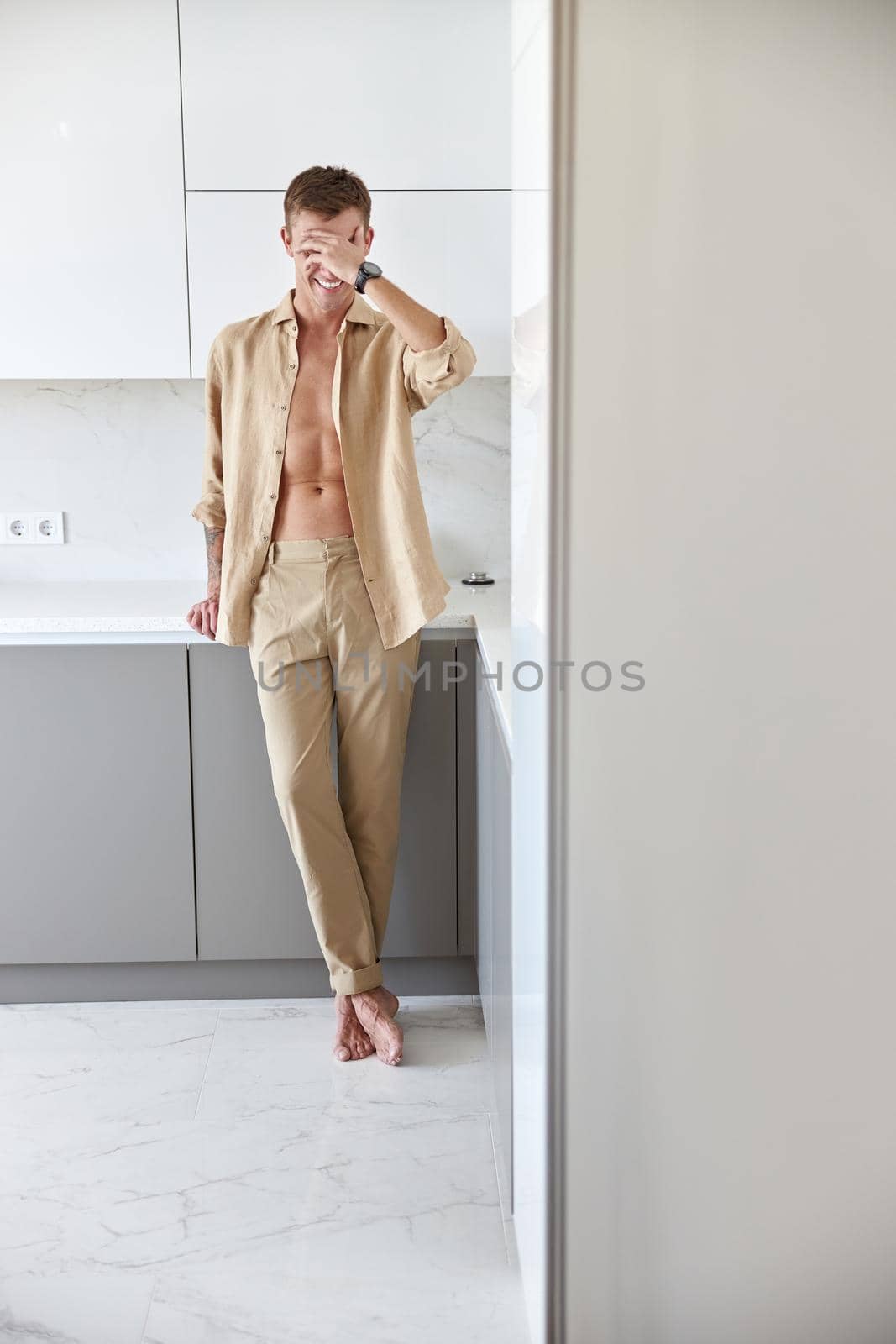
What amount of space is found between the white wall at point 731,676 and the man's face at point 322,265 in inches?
46.4

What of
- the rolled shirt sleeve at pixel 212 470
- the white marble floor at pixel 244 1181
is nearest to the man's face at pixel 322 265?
the rolled shirt sleeve at pixel 212 470

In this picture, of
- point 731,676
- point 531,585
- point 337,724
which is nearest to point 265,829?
point 337,724

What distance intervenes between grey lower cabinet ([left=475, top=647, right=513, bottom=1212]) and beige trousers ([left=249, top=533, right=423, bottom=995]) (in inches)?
7.4

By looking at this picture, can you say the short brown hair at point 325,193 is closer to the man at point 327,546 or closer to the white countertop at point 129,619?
the man at point 327,546

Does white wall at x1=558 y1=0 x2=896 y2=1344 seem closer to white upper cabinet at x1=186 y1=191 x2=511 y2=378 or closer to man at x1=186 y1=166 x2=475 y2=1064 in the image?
man at x1=186 y1=166 x2=475 y2=1064

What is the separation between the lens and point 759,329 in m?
1.12

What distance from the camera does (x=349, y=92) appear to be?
2506mm

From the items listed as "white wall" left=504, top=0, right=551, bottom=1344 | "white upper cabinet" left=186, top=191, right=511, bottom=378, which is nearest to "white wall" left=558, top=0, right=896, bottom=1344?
"white wall" left=504, top=0, right=551, bottom=1344

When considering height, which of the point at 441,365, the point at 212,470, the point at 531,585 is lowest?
the point at 531,585

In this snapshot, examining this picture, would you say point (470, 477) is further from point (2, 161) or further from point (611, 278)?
point (611, 278)

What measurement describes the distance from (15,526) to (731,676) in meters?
2.25

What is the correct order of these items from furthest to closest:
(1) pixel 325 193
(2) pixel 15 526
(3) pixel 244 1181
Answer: (2) pixel 15 526 → (1) pixel 325 193 → (3) pixel 244 1181

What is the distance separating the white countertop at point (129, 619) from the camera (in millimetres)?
2414

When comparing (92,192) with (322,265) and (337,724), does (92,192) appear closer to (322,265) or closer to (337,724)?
(322,265)
